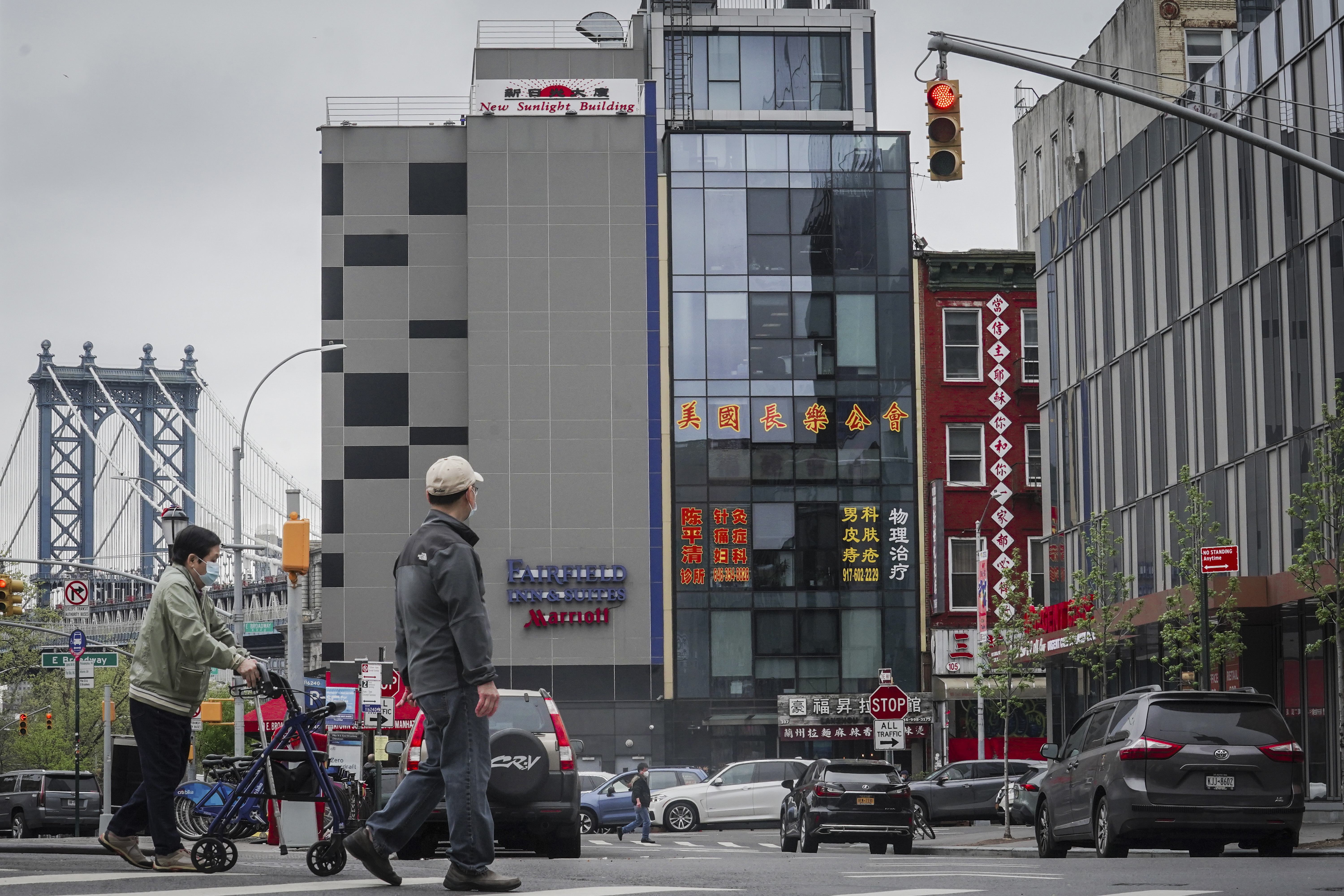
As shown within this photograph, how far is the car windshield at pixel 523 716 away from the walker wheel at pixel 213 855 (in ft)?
18.8

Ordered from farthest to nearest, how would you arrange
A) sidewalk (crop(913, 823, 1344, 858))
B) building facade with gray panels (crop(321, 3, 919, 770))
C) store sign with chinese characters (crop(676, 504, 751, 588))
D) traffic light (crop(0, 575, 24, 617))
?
store sign with chinese characters (crop(676, 504, 751, 588)) → building facade with gray panels (crop(321, 3, 919, 770)) → traffic light (crop(0, 575, 24, 617)) → sidewalk (crop(913, 823, 1344, 858))

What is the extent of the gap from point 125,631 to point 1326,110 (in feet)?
337

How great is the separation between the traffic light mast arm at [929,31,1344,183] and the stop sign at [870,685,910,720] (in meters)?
15.8

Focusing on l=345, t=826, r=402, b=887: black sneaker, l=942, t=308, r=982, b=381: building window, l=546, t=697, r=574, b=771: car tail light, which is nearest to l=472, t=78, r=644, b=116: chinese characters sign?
l=942, t=308, r=982, b=381: building window

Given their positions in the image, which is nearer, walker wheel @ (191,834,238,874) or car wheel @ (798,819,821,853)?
walker wheel @ (191,834,238,874)

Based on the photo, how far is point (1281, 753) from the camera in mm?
16047

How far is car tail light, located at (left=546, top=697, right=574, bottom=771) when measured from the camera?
15.7 m

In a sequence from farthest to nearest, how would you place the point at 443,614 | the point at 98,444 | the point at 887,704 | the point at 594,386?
the point at 98,444
the point at 594,386
the point at 887,704
the point at 443,614

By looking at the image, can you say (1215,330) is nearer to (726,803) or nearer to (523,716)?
(726,803)

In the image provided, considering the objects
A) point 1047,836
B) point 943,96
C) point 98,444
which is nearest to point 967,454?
point 1047,836

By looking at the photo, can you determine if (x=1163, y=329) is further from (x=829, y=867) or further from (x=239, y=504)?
(x=829, y=867)

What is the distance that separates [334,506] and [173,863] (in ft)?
160

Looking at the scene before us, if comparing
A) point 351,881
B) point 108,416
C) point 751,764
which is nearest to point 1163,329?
point 751,764

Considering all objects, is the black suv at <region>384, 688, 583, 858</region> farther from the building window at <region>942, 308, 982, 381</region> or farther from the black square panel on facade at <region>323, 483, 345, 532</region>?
the building window at <region>942, 308, 982, 381</region>
